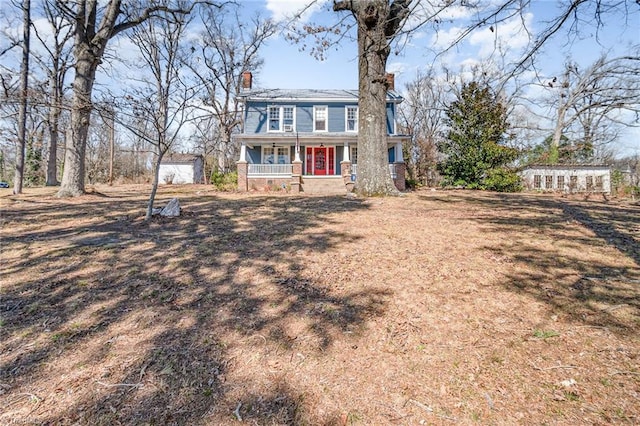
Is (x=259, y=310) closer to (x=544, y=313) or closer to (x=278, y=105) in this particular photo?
(x=544, y=313)

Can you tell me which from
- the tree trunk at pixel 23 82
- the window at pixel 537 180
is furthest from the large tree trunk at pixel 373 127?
the window at pixel 537 180

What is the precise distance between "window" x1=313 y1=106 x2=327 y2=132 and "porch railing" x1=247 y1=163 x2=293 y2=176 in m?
3.78

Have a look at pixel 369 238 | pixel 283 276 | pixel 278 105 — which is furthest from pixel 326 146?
pixel 283 276

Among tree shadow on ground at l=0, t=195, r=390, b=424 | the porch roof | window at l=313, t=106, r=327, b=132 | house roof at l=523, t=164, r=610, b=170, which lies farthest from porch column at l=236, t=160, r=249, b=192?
house roof at l=523, t=164, r=610, b=170

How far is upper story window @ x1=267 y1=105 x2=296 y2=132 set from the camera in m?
18.2

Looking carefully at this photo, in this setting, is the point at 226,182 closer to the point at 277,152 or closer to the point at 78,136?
the point at 277,152

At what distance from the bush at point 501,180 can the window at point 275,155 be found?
1072cm

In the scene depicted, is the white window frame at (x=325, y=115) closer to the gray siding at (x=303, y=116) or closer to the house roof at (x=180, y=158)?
the gray siding at (x=303, y=116)

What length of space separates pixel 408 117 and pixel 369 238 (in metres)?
28.5

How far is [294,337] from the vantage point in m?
2.43

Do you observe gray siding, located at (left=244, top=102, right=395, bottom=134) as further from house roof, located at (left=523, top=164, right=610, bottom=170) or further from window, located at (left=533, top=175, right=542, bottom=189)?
window, located at (left=533, top=175, right=542, bottom=189)

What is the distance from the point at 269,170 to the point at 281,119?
4.06 m

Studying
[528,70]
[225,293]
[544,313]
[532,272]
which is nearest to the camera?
[544,313]

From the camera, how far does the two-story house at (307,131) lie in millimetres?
16578
